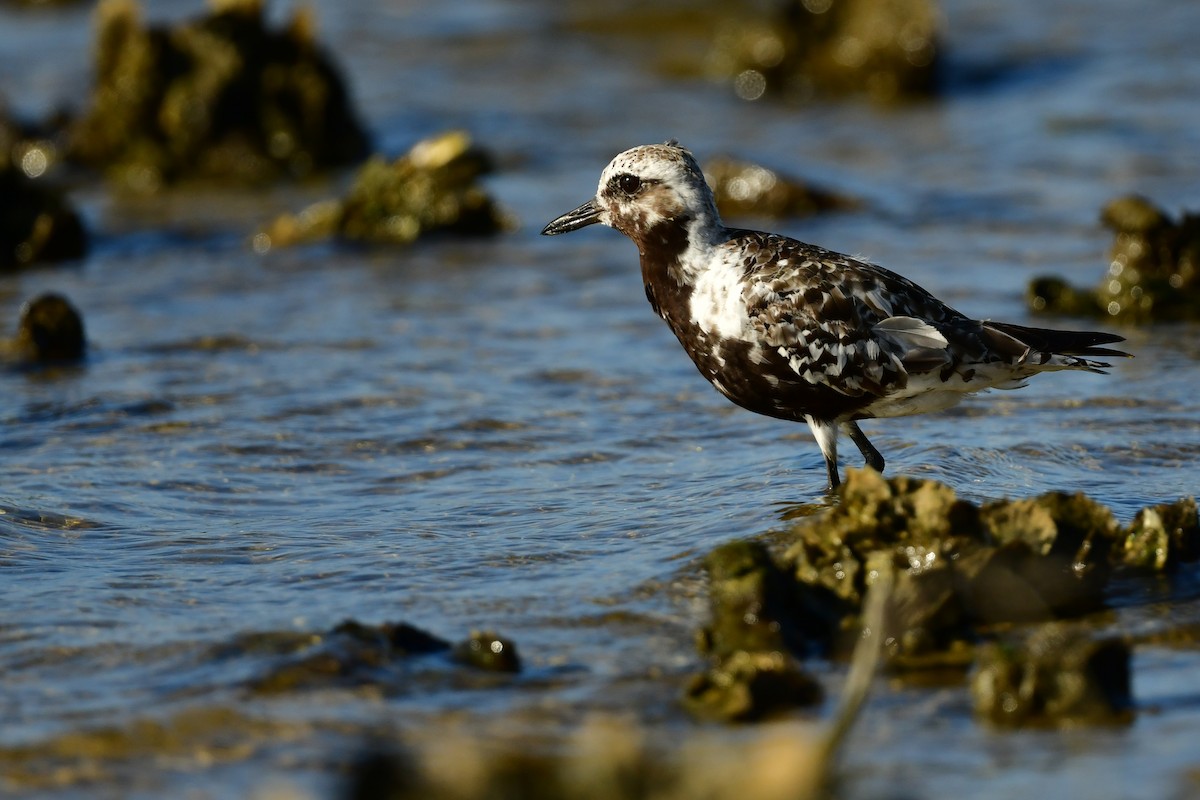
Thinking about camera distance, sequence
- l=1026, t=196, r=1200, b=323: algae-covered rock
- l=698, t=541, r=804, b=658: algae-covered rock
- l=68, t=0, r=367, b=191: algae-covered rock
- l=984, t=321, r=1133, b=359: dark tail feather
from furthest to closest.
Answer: l=68, t=0, r=367, b=191: algae-covered rock < l=1026, t=196, r=1200, b=323: algae-covered rock < l=984, t=321, r=1133, b=359: dark tail feather < l=698, t=541, r=804, b=658: algae-covered rock

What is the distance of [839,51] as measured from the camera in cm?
1833

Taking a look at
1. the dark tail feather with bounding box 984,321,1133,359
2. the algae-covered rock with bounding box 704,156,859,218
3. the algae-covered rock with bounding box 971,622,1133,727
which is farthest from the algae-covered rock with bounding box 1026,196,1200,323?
the algae-covered rock with bounding box 971,622,1133,727

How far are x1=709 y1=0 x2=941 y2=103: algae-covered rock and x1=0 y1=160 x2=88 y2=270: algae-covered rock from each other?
27.8ft

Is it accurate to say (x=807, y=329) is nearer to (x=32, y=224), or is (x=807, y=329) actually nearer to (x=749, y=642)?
(x=749, y=642)

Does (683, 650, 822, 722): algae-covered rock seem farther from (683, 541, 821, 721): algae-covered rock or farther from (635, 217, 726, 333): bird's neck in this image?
(635, 217, 726, 333): bird's neck

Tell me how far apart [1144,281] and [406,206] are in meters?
5.93

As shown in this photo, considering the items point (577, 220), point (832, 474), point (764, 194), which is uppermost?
point (764, 194)

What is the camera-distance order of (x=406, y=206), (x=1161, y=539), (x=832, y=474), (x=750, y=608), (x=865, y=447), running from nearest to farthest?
(x=750, y=608)
(x=1161, y=539)
(x=832, y=474)
(x=865, y=447)
(x=406, y=206)

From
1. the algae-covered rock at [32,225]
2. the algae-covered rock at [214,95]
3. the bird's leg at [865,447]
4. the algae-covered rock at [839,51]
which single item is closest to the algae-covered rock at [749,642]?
the bird's leg at [865,447]

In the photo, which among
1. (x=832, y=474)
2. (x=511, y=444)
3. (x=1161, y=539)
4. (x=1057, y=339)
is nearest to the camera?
(x=1161, y=539)

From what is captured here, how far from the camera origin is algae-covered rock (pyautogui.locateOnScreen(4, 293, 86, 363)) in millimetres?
10297

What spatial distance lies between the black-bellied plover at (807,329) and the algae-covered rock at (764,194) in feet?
19.1

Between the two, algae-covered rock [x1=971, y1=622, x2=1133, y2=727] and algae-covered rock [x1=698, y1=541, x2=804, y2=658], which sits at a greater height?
algae-covered rock [x1=698, y1=541, x2=804, y2=658]

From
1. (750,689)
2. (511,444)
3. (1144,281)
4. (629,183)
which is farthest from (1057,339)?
(1144,281)
